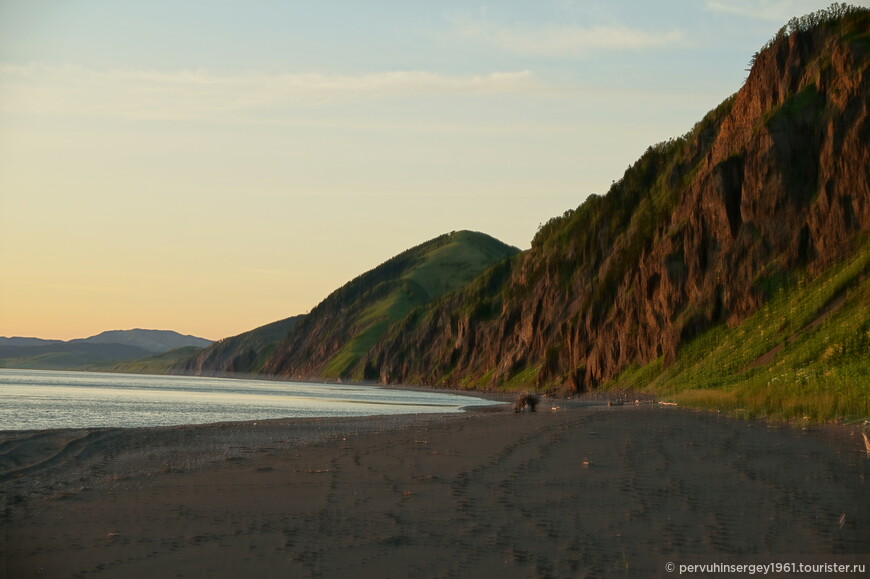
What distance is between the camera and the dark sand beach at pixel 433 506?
1201 cm

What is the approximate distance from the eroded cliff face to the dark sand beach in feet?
174

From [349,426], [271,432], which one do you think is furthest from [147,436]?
[349,426]

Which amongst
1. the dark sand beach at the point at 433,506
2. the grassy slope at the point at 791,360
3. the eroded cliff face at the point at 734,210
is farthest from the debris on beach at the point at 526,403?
the dark sand beach at the point at 433,506

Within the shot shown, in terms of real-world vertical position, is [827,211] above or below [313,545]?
above

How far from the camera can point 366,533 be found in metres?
13.8

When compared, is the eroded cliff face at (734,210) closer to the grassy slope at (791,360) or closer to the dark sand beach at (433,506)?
the grassy slope at (791,360)

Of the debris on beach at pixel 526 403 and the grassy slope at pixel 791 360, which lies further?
the debris on beach at pixel 526 403

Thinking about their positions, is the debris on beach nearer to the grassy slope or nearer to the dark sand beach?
the grassy slope

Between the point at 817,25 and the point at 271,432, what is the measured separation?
243 ft

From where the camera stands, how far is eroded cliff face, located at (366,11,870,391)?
76562mm

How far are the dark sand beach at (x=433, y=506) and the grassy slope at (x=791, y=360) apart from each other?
8.82 meters

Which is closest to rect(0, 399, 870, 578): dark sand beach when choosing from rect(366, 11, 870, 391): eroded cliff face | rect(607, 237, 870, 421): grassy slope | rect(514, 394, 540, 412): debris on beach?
rect(607, 237, 870, 421): grassy slope

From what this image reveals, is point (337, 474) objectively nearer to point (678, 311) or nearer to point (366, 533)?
point (366, 533)

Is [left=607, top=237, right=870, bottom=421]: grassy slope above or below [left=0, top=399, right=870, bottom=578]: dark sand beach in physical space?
above
